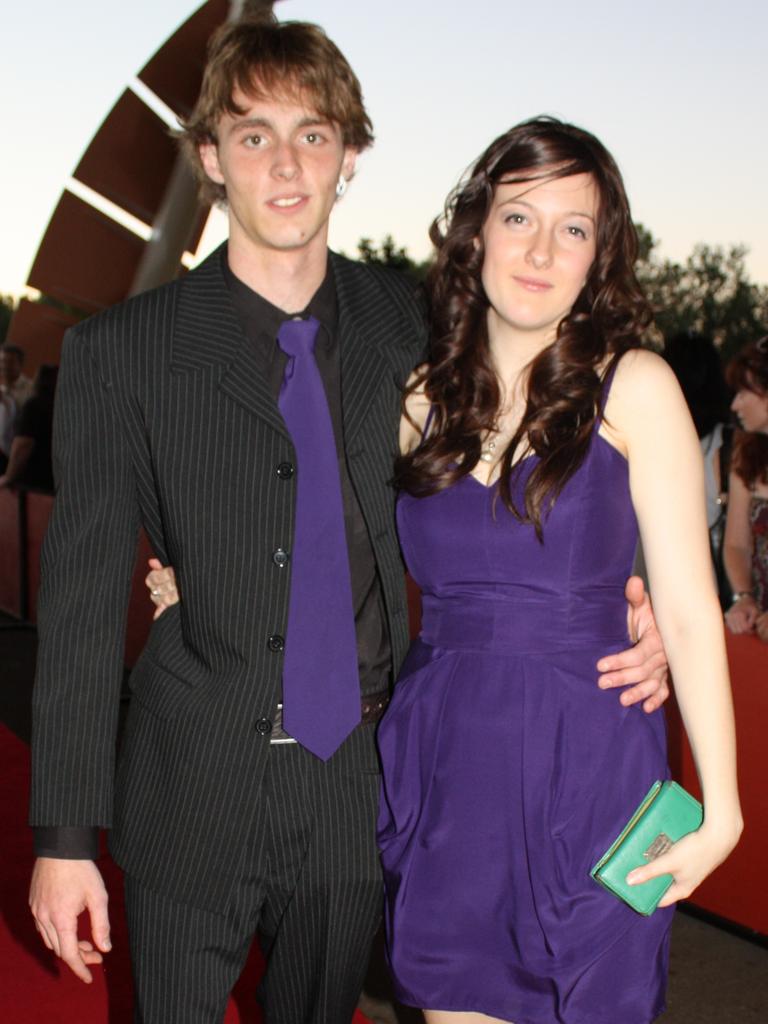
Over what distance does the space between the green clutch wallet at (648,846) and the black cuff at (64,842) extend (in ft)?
2.73

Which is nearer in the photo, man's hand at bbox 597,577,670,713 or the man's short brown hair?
man's hand at bbox 597,577,670,713

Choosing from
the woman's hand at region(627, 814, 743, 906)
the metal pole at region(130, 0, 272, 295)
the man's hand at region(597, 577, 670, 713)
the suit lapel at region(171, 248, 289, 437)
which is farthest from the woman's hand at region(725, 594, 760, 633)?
the metal pole at region(130, 0, 272, 295)

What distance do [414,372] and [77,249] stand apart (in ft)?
40.9

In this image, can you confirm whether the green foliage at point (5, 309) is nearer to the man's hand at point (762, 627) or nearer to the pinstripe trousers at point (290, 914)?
the man's hand at point (762, 627)

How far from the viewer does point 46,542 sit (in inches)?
80.5

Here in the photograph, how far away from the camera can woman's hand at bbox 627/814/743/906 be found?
1884mm

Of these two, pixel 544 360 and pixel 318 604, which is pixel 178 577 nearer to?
pixel 318 604

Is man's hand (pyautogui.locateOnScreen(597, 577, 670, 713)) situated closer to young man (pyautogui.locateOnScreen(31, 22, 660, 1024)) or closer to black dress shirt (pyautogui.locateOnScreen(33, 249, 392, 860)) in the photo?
young man (pyautogui.locateOnScreen(31, 22, 660, 1024))

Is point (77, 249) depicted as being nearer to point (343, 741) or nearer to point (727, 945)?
point (727, 945)

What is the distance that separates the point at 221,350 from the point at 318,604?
0.46 metres

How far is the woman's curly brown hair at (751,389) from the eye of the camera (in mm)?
4828

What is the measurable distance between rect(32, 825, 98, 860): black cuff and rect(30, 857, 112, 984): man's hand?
0.04 ft

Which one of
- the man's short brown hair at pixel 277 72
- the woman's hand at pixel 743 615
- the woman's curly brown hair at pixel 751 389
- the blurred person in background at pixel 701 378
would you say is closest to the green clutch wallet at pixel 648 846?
the man's short brown hair at pixel 277 72

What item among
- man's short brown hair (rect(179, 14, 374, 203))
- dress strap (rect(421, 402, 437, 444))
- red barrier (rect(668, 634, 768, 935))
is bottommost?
red barrier (rect(668, 634, 768, 935))
